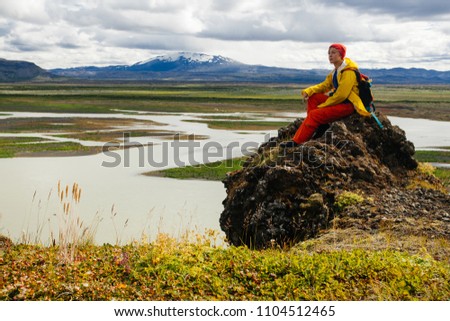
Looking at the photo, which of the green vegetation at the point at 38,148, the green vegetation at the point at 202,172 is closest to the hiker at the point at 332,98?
the green vegetation at the point at 202,172

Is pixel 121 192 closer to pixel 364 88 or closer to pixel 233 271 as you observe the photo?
pixel 364 88

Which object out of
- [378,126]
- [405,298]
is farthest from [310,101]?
[405,298]

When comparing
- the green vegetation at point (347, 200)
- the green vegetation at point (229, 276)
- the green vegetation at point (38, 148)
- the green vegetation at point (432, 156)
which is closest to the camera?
the green vegetation at point (229, 276)

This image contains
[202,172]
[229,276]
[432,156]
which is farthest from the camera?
[432,156]

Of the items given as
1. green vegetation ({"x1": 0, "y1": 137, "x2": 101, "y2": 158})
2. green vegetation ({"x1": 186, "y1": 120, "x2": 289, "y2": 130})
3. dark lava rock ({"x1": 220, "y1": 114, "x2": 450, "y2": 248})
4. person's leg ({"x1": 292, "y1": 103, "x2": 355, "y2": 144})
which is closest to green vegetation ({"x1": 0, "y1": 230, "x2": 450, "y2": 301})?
dark lava rock ({"x1": 220, "y1": 114, "x2": 450, "y2": 248})

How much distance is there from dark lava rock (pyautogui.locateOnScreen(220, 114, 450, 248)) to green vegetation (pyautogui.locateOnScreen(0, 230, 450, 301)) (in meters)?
1.75

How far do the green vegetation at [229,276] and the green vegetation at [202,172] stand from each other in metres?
20.5

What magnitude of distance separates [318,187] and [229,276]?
3.44m

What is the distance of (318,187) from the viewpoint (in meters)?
9.21

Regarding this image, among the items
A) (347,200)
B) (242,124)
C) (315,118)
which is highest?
(315,118)

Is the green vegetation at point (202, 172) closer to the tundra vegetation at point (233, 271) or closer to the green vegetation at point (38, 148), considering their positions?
the green vegetation at point (38, 148)

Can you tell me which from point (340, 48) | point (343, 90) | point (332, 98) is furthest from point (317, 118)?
point (340, 48)

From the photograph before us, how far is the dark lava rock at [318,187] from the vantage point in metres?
8.81

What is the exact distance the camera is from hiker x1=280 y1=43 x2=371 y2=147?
9.77m
